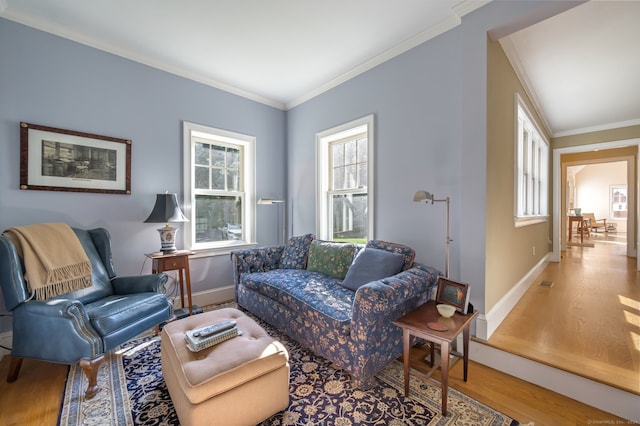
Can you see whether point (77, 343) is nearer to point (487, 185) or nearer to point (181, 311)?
point (181, 311)

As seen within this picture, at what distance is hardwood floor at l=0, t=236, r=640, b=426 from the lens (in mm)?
1502

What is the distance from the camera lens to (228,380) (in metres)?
1.26

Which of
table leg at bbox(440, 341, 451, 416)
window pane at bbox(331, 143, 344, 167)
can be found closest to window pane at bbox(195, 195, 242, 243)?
window pane at bbox(331, 143, 344, 167)

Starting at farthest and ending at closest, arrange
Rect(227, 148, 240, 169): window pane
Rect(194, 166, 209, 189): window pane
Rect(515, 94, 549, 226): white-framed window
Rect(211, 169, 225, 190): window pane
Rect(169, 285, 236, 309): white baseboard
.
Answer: Rect(227, 148, 240, 169): window pane, Rect(211, 169, 225, 190): window pane, Rect(194, 166, 209, 189): window pane, Rect(169, 285, 236, 309): white baseboard, Rect(515, 94, 549, 226): white-framed window

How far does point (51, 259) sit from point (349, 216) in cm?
285

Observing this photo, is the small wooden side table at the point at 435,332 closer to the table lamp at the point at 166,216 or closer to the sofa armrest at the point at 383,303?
the sofa armrest at the point at 383,303

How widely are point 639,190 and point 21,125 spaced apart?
8297mm

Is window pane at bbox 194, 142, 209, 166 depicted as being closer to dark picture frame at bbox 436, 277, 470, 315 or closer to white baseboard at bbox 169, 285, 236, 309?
white baseboard at bbox 169, 285, 236, 309

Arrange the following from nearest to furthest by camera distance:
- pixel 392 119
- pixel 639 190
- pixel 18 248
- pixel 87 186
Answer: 1. pixel 18 248
2. pixel 87 186
3. pixel 392 119
4. pixel 639 190

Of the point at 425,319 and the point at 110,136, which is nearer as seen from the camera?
the point at 425,319

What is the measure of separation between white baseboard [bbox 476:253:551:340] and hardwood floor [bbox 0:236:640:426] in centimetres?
7

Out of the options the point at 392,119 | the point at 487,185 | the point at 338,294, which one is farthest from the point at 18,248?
the point at 487,185

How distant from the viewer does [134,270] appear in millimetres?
2771

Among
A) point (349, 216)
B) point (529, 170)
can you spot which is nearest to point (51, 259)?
point (349, 216)
